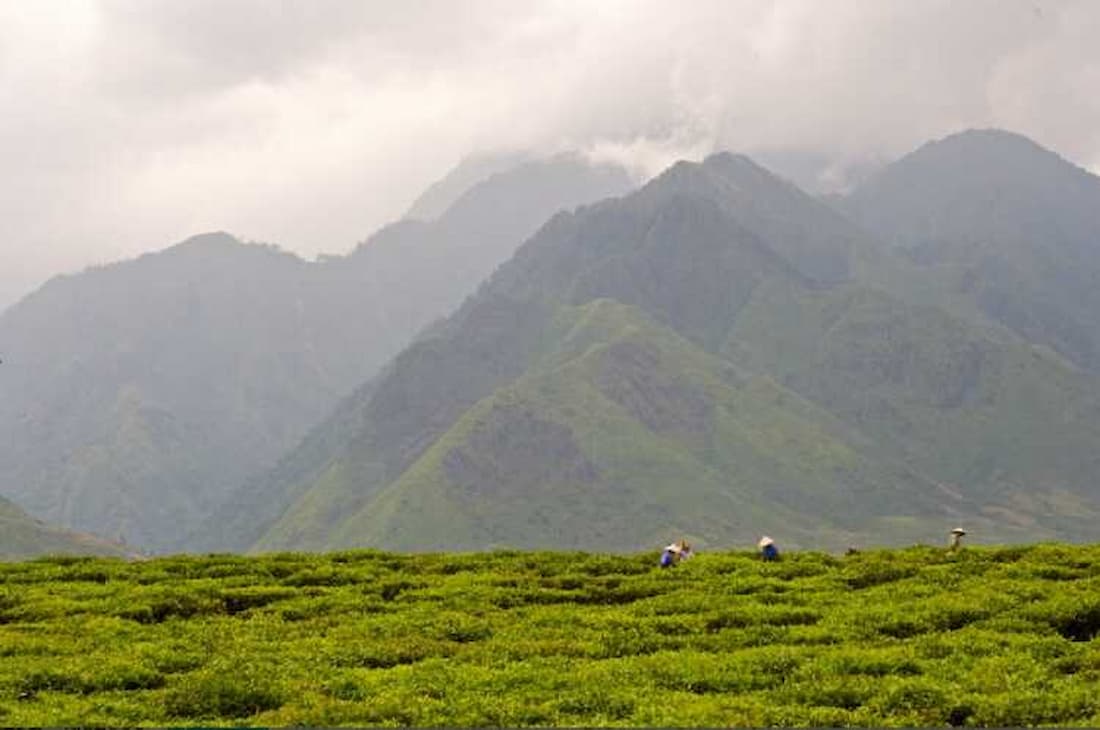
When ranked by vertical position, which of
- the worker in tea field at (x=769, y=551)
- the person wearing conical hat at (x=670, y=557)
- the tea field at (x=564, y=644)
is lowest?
the tea field at (x=564, y=644)

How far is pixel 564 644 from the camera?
3900 centimetres

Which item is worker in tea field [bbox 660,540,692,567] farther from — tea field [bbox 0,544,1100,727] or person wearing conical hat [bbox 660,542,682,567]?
tea field [bbox 0,544,1100,727]

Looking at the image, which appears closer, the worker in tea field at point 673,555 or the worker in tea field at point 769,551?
the worker in tea field at point 673,555

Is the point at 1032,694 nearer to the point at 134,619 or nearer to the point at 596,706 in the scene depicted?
the point at 596,706

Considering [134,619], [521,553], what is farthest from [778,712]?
[521,553]

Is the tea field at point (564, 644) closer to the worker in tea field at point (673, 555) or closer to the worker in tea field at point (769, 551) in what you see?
the worker in tea field at point (673, 555)

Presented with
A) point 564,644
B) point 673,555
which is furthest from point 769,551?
point 564,644

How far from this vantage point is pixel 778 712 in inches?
1148

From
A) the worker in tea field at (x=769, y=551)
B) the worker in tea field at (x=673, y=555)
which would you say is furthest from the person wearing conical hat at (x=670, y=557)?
the worker in tea field at (x=769, y=551)

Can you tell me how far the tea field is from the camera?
30109mm

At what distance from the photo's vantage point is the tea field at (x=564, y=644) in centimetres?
3011

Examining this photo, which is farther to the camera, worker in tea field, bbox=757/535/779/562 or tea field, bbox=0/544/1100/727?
worker in tea field, bbox=757/535/779/562

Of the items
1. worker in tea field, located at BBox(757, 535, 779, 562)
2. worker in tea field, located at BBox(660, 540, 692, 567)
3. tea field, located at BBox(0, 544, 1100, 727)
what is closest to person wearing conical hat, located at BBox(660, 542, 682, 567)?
worker in tea field, located at BBox(660, 540, 692, 567)

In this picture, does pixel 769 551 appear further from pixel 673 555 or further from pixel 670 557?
pixel 670 557
